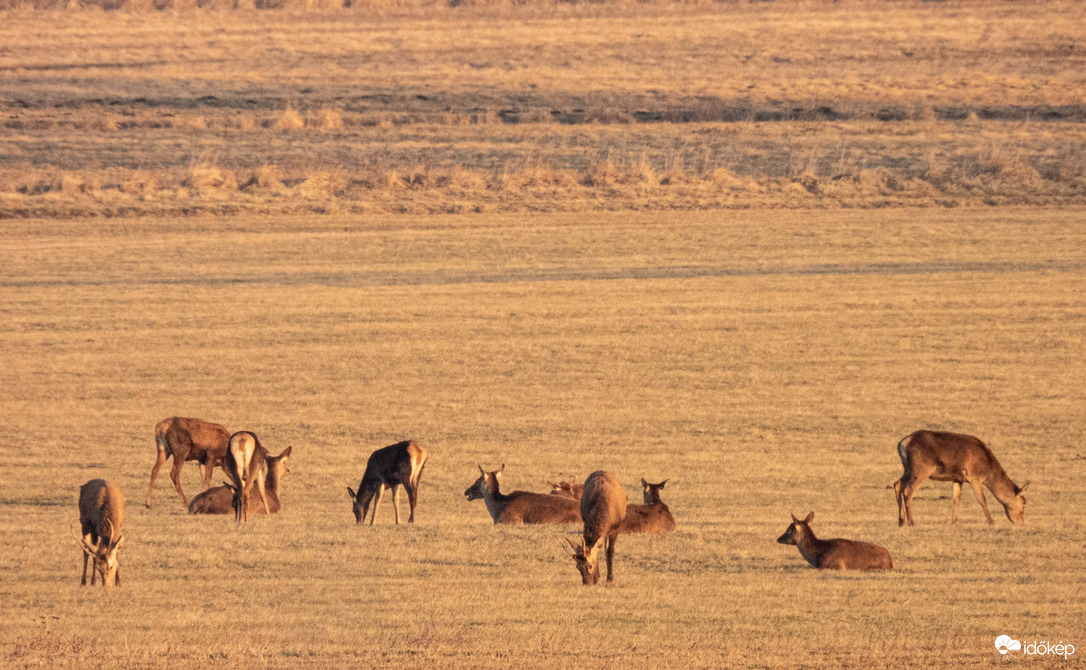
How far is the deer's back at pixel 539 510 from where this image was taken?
13.9 meters

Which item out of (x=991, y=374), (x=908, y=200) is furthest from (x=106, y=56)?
(x=991, y=374)

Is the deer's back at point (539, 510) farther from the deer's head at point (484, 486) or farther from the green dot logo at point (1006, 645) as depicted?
the green dot logo at point (1006, 645)

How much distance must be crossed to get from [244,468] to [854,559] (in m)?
5.38

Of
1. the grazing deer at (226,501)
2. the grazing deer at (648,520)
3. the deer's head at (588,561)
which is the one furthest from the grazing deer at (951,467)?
the grazing deer at (226,501)

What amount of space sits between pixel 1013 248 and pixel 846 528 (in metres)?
18.1

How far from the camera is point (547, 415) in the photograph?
18.7 metres

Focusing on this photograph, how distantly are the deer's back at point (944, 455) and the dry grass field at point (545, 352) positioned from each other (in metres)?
0.55

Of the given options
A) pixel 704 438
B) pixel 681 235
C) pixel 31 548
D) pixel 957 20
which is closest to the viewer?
pixel 31 548

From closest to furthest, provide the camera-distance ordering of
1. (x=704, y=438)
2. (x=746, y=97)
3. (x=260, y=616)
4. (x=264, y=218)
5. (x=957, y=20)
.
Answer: (x=260, y=616)
(x=704, y=438)
(x=264, y=218)
(x=746, y=97)
(x=957, y=20)

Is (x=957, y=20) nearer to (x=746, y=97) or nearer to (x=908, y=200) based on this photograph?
(x=746, y=97)

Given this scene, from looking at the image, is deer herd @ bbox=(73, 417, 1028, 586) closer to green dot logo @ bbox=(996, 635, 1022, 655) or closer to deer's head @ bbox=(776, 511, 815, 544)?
deer's head @ bbox=(776, 511, 815, 544)

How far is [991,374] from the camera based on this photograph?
67.5ft

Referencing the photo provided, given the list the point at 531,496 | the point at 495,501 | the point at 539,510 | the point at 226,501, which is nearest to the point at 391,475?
the point at 495,501

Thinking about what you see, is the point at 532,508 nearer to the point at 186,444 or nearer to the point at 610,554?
the point at 610,554
